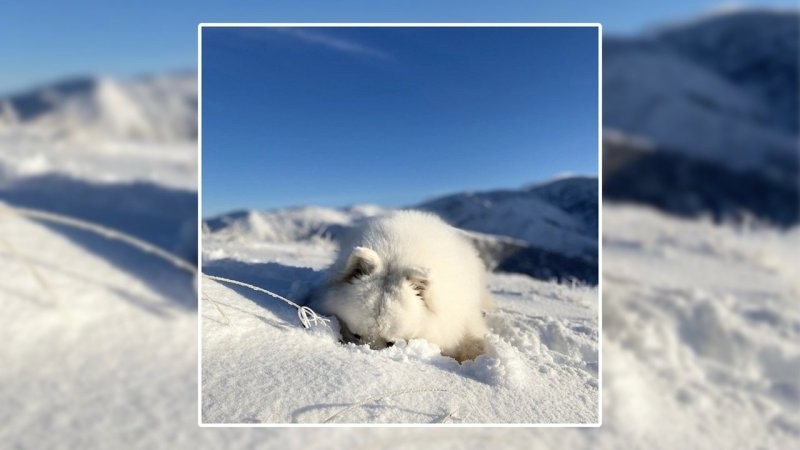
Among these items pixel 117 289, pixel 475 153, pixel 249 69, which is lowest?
pixel 117 289

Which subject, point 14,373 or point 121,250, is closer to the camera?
point 14,373

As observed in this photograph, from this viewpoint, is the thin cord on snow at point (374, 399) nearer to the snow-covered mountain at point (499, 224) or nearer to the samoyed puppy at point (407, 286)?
the samoyed puppy at point (407, 286)

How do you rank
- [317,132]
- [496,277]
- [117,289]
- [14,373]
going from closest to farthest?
[317,132]
[496,277]
[14,373]
[117,289]

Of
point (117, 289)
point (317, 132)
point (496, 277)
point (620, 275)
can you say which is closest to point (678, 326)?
point (620, 275)

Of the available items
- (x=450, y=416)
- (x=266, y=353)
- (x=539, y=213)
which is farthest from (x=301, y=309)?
(x=539, y=213)

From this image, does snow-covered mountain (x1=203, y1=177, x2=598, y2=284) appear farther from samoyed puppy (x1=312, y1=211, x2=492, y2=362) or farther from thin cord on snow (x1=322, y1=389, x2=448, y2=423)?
thin cord on snow (x1=322, y1=389, x2=448, y2=423)

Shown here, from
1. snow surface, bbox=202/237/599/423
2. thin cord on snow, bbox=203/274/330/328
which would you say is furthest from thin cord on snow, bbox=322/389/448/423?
thin cord on snow, bbox=203/274/330/328

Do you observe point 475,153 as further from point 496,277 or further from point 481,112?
point 496,277

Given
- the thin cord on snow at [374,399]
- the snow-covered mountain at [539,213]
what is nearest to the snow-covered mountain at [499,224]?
the snow-covered mountain at [539,213]
